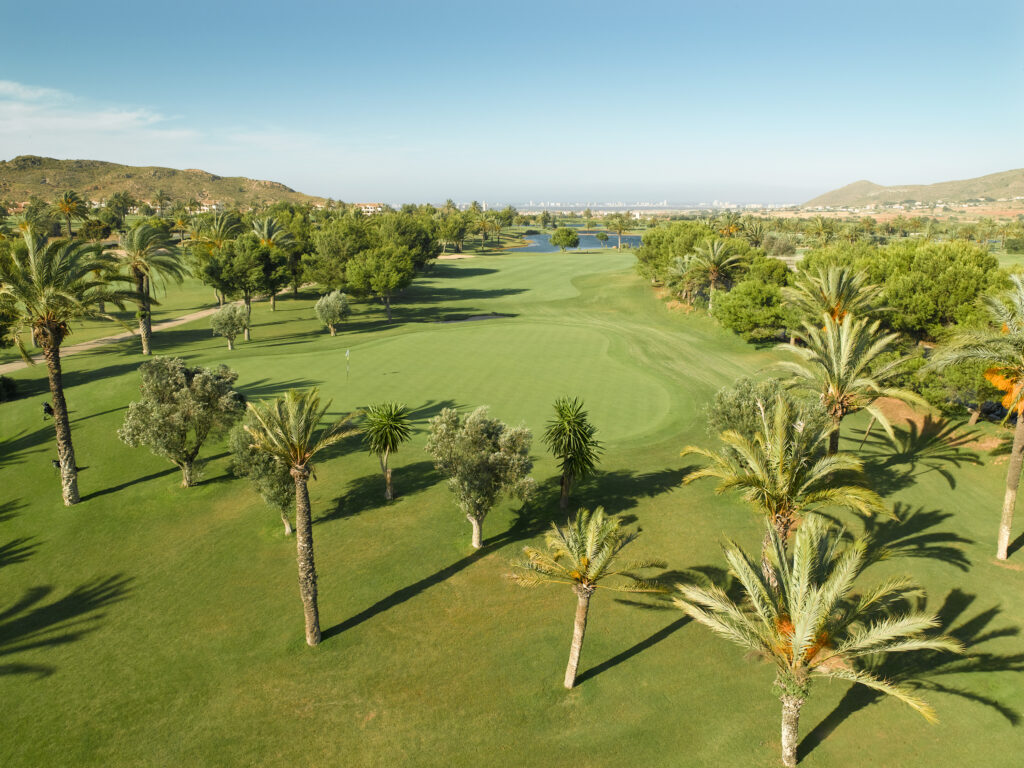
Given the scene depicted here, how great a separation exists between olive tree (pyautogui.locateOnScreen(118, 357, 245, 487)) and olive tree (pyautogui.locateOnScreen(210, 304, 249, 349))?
23425 millimetres

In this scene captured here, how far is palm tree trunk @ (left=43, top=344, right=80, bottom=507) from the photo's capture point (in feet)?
91.9

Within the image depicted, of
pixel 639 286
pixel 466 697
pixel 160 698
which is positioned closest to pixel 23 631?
pixel 160 698

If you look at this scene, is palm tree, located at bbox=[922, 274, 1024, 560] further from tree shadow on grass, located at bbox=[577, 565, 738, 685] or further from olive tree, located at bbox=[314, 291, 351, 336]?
olive tree, located at bbox=[314, 291, 351, 336]

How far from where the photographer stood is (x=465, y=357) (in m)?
53.7

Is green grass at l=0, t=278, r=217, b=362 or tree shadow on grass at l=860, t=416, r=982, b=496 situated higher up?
green grass at l=0, t=278, r=217, b=362

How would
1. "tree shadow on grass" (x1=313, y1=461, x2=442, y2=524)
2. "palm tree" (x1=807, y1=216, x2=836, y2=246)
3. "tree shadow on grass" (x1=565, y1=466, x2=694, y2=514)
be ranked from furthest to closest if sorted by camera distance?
"palm tree" (x1=807, y1=216, x2=836, y2=246), "tree shadow on grass" (x1=565, y1=466, x2=694, y2=514), "tree shadow on grass" (x1=313, y1=461, x2=442, y2=524)

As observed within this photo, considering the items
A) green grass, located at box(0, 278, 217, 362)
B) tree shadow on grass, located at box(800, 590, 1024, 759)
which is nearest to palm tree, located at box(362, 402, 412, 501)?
tree shadow on grass, located at box(800, 590, 1024, 759)

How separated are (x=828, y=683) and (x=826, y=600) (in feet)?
22.0

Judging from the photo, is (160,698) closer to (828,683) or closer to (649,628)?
(649,628)

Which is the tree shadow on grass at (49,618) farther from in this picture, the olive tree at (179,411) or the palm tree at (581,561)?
the palm tree at (581,561)

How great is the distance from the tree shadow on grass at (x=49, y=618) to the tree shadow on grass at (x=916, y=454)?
3859cm

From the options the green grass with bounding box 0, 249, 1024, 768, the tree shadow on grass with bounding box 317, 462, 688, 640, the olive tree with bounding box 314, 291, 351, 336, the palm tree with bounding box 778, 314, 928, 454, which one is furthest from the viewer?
the olive tree with bounding box 314, 291, 351, 336

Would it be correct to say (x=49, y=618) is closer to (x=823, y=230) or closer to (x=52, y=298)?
(x=52, y=298)

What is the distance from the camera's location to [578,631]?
55.9 ft
